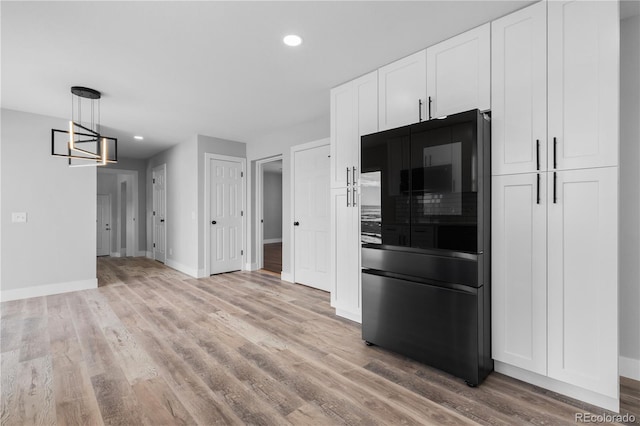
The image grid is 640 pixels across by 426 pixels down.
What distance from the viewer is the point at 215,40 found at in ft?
7.97

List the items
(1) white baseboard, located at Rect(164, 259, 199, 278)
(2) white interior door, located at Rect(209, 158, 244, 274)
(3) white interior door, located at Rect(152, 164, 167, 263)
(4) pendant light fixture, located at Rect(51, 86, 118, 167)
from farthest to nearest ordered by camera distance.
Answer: (3) white interior door, located at Rect(152, 164, 167, 263), (2) white interior door, located at Rect(209, 158, 244, 274), (1) white baseboard, located at Rect(164, 259, 199, 278), (4) pendant light fixture, located at Rect(51, 86, 118, 167)

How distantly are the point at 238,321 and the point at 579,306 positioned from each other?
282cm

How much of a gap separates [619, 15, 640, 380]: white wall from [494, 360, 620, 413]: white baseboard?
1.95 feet

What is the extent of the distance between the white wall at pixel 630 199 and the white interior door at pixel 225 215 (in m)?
5.22

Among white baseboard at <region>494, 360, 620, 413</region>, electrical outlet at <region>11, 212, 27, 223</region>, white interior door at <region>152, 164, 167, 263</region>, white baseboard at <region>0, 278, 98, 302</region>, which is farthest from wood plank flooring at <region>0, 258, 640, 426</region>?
white interior door at <region>152, 164, 167, 263</region>

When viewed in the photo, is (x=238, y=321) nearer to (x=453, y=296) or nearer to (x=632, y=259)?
(x=453, y=296)

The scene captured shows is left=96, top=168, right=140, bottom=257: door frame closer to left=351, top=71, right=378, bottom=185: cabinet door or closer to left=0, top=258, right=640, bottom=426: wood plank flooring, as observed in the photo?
left=0, top=258, right=640, bottom=426: wood plank flooring

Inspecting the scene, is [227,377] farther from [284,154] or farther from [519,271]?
[284,154]

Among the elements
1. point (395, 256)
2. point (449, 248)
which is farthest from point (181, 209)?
point (449, 248)

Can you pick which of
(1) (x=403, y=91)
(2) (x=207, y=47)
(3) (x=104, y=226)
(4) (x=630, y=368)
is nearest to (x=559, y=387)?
(4) (x=630, y=368)

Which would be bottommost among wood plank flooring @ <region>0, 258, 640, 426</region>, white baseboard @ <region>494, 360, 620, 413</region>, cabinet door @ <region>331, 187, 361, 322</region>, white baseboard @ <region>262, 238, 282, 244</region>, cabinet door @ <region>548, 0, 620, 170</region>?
wood plank flooring @ <region>0, 258, 640, 426</region>

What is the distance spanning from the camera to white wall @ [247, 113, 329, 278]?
4617mm

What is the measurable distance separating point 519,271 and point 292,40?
2343mm

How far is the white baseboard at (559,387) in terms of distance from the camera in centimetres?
178
